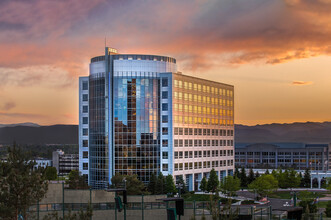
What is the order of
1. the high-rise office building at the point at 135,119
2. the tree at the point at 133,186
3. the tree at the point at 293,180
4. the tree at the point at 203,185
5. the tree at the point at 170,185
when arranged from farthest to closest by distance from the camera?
the tree at the point at 293,180 < the tree at the point at 203,185 < the high-rise office building at the point at 135,119 < the tree at the point at 170,185 < the tree at the point at 133,186

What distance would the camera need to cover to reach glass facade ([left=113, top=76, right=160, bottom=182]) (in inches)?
4419

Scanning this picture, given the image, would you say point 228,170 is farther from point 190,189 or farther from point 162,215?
point 162,215

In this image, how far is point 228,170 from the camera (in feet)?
464

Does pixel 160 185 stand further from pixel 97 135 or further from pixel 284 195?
pixel 284 195

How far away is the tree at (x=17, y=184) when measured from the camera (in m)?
32.9

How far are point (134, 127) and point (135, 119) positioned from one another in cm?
195

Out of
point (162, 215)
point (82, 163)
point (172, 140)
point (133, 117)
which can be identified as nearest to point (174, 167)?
point (172, 140)

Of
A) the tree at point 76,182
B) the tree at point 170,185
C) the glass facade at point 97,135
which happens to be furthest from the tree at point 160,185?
the tree at point 76,182

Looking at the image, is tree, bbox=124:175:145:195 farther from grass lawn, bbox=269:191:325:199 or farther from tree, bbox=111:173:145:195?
grass lawn, bbox=269:191:325:199

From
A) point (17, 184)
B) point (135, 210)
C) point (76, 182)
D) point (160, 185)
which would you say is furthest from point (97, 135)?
point (17, 184)

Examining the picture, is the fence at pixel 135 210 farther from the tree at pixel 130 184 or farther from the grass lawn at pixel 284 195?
the grass lawn at pixel 284 195

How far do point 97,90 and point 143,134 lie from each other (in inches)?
645

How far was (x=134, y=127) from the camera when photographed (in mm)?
112688

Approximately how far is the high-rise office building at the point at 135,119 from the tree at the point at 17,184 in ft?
256
